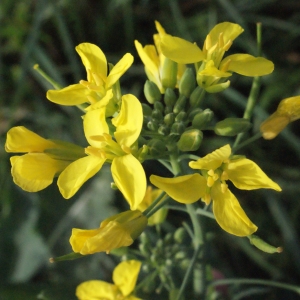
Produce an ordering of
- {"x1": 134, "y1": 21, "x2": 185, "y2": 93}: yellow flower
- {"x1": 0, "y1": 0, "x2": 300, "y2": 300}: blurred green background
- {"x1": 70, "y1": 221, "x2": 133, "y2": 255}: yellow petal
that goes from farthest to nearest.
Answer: {"x1": 0, "y1": 0, "x2": 300, "y2": 300}: blurred green background < {"x1": 134, "y1": 21, "x2": 185, "y2": 93}: yellow flower < {"x1": 70, "y1": 221, "x2": 133, "y2": 255}: yellow petal

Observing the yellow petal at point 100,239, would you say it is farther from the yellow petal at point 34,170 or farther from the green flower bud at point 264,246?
the green flower bud at point 264,246

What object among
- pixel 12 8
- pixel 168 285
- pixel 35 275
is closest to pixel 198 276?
pixel 168 285

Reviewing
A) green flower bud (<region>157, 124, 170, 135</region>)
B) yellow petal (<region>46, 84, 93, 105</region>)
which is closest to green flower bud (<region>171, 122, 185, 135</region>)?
green flower bud (<region>157, 124, 170, 135</region>)

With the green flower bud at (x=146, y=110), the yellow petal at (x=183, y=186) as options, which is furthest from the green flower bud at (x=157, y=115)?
the yellow petal at (x=183, y=186)

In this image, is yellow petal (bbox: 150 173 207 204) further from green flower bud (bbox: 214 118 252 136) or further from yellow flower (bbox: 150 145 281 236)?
green flower bud (bbox: 214 118 252 136)

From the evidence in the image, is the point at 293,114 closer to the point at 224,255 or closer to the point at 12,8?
the point at 224,255

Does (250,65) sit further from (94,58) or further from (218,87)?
(94,58)

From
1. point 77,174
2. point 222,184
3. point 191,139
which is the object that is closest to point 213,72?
point 191,139
